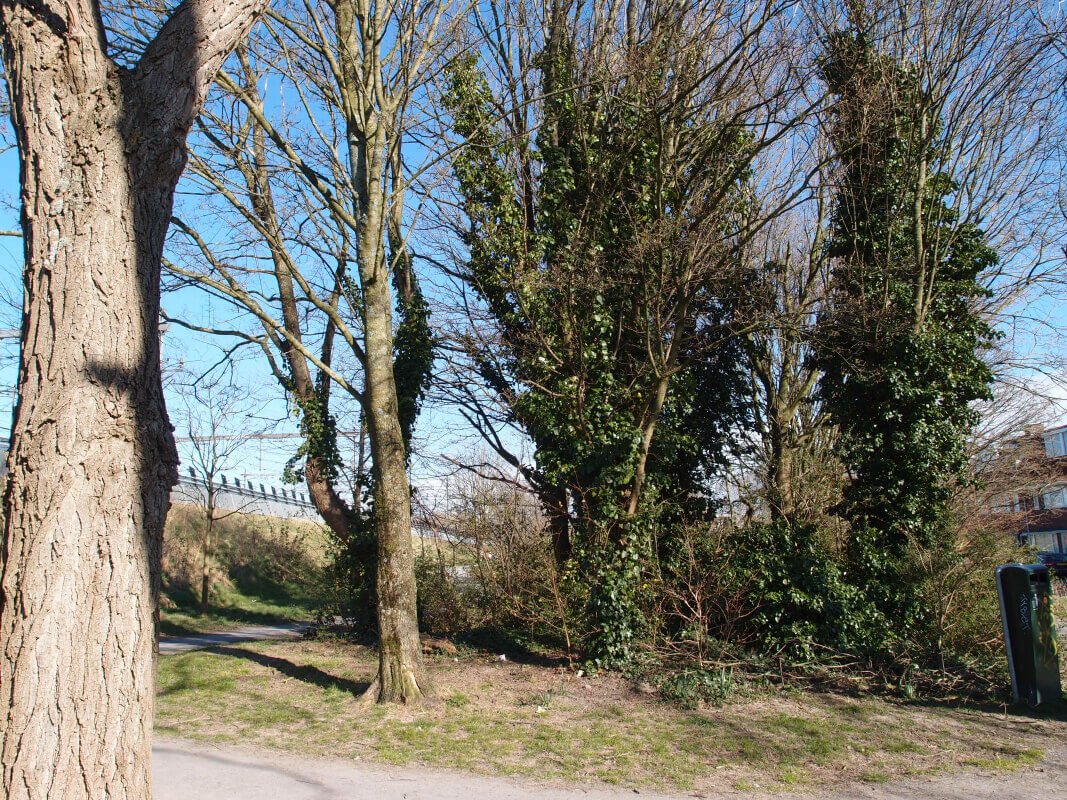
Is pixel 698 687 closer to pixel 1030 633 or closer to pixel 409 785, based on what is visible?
pixel 1030 633

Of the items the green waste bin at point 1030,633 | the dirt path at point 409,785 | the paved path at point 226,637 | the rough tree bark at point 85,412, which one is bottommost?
the dirt path at point 409,785

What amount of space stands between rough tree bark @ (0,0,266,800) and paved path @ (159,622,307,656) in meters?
11.1

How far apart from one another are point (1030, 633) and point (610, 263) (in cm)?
795

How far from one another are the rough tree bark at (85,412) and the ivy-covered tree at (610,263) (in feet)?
26.1

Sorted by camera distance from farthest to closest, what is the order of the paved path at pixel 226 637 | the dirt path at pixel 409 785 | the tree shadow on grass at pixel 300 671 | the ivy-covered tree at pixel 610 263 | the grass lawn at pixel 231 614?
the grass lawn at pixel 231 614 < the paved path at pixel 226 637 < the ivy-covered tree at pixel 610 263 < the tree shadow on grass at pixel 300 671 < the dirt path at pixel 409 785

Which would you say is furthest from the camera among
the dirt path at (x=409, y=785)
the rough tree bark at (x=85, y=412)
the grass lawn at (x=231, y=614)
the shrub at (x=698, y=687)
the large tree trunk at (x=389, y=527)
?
the grass lawn at (x=231, y=614)

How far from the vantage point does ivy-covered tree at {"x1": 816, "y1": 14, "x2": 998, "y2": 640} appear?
37.7 ft

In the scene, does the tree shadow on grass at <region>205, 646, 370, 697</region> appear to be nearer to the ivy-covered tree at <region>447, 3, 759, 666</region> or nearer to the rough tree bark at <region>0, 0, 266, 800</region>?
the ivy-covered tree at <region>447, 3, 759, 666</region>

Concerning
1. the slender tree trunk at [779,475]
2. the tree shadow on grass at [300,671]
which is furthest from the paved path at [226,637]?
the slender tree trunk at [779,475]

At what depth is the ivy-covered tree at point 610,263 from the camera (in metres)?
11.4

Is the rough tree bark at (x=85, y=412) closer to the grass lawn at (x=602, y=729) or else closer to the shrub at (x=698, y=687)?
the grass lawn at (x=602, y=729)

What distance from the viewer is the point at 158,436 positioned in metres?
3.38

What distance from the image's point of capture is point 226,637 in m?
16.2

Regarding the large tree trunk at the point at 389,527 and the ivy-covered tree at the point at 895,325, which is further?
the ivy-covered tree at the point at 895,325
